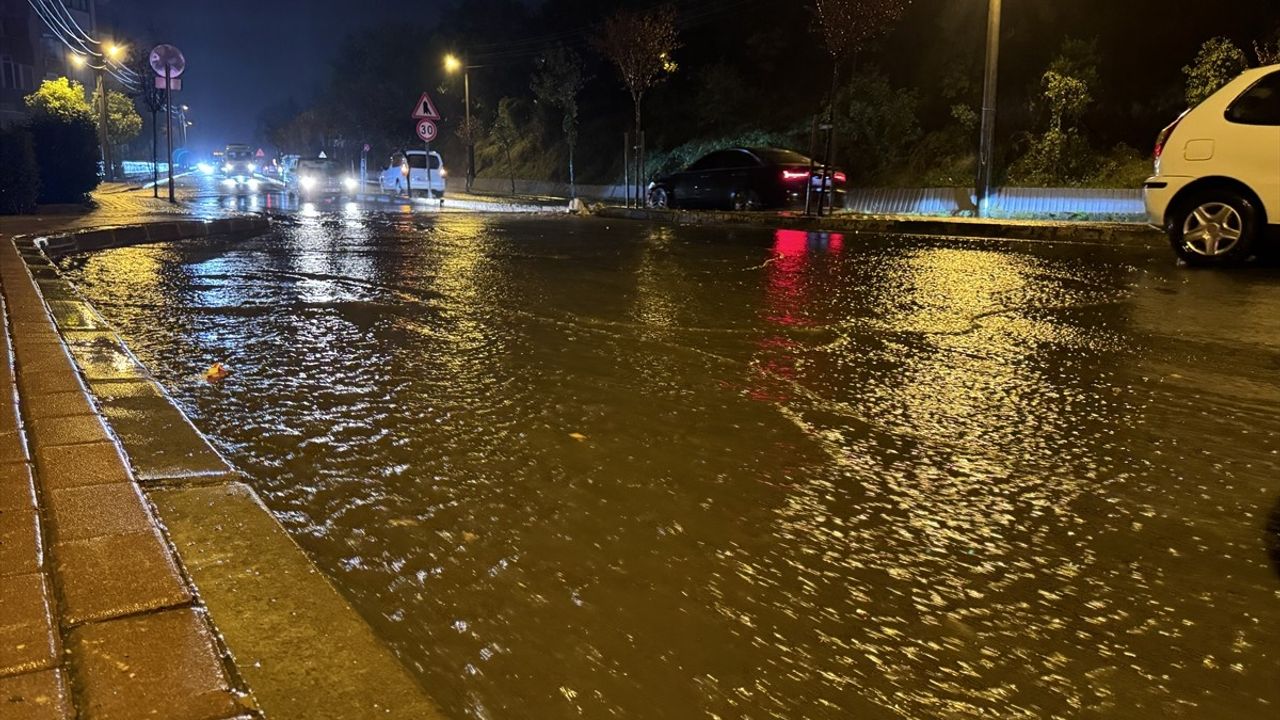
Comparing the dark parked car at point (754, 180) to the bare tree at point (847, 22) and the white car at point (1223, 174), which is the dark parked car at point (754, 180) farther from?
the white car at point (1223, 174)

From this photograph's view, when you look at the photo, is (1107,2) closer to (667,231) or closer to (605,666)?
(667,231)

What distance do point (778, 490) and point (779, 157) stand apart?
16517mm

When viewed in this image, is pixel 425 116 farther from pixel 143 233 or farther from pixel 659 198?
pixel 143 233

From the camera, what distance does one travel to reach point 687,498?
11.4ft

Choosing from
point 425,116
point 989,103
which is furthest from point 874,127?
point 425,116

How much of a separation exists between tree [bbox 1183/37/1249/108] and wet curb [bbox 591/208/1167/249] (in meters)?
4.83

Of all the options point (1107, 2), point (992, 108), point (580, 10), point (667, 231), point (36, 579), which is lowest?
point (36, 579)

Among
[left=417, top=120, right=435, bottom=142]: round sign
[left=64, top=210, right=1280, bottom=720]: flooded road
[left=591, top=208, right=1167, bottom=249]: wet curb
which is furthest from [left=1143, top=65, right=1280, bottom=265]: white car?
[left=417, top=120, right=435, bottom=142]: round sign

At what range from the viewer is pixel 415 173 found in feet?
109

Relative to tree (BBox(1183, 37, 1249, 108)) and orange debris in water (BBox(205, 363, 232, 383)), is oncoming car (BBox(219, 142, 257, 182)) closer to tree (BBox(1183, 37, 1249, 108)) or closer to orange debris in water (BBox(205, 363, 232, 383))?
tree (BBox(1183, 37, 1249, 108))

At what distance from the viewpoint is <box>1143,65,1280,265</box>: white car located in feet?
29.8

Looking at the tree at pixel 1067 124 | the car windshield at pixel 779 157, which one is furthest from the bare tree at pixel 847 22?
the tree at pixel 1067 124

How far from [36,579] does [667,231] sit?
48.0 feet

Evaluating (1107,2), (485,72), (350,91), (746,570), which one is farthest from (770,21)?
(350,91)
